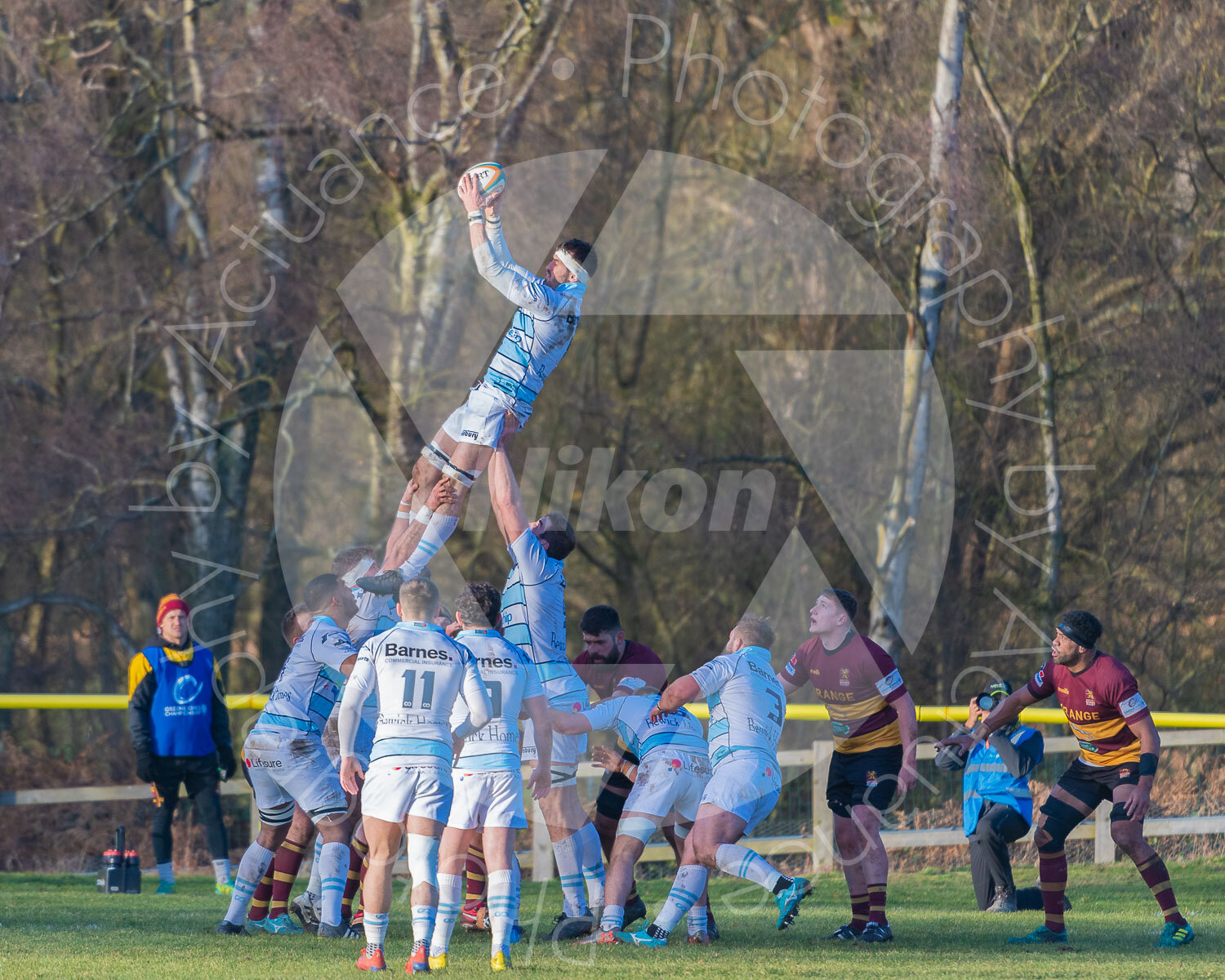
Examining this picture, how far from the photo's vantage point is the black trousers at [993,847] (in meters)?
10.0

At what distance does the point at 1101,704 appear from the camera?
8.45 m

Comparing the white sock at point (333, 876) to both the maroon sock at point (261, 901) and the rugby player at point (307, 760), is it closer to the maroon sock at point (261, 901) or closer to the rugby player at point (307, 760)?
the rugby player at point (307, 760)

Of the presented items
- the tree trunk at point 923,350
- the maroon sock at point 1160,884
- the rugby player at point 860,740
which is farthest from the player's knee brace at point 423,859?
the tree trunk at point 923,350

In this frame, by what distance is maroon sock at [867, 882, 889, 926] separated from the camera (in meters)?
8.40

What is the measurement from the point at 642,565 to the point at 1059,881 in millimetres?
9726

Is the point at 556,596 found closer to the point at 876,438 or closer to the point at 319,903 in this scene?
the point at 319,903

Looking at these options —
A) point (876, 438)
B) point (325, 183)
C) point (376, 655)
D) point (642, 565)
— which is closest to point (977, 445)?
point (876, 438)

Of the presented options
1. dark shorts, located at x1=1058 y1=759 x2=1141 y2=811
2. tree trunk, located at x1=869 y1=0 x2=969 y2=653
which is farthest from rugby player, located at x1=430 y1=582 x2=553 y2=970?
tree trunk, located at x1=869 y1=0 x2=969 y2=653

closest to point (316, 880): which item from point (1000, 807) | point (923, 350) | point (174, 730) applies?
point (174, 730)

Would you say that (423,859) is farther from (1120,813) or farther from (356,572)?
(1120,813)

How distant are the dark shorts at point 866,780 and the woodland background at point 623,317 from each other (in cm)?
761

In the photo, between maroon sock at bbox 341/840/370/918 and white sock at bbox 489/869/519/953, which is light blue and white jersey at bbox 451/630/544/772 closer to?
white sock at bbox 489/869/519/953

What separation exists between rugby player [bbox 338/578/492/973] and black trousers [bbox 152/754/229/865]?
189 inches

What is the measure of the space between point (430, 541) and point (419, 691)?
90.9 inches
